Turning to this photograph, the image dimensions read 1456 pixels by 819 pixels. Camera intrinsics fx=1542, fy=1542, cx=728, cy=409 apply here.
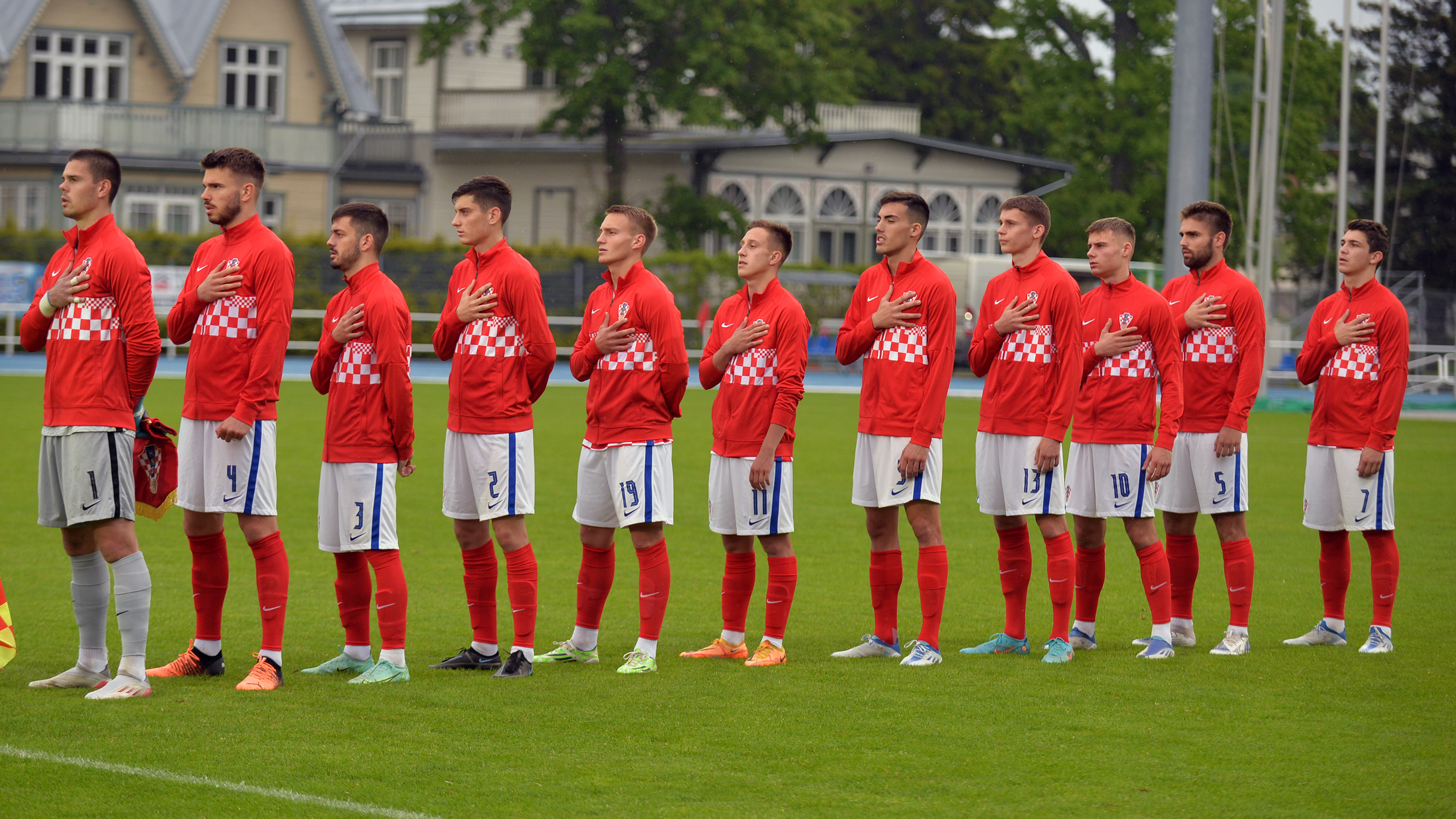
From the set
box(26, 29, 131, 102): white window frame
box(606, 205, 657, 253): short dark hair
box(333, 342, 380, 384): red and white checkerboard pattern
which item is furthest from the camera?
box(26, 29, 131, 102): white window frame

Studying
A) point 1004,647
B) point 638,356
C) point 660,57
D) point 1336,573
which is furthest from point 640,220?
point 660,57

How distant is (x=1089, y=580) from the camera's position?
26.4ft

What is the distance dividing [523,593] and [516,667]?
340mm

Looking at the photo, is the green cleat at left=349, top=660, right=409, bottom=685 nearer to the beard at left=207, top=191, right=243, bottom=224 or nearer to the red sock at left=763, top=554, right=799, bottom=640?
the red sock at left=763, top=554, right=799, bottom=640

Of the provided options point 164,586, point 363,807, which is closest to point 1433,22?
point 164,586

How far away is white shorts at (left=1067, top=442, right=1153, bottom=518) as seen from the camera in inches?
306

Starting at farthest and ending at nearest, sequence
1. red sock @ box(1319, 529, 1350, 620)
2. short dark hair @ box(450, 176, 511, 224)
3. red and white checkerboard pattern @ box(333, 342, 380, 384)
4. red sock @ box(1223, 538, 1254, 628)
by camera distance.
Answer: red sock @ box(1319, 529, 1350, 620), red sock @ box(1223, 538, 1254, 628), short dark hair @ box(450, 176, 511, 224), red and white checkerboard pattern @ box(333, 342, 380, 384)

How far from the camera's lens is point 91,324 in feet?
21.3

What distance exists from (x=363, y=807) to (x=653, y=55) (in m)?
38.9

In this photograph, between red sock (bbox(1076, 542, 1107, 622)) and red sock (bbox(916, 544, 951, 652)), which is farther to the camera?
red sock (bbox(1076, 542, 1107, 622))

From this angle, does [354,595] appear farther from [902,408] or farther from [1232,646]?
[1232,646]

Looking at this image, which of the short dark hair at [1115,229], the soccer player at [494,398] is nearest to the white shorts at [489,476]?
the soccer player at [494,398]

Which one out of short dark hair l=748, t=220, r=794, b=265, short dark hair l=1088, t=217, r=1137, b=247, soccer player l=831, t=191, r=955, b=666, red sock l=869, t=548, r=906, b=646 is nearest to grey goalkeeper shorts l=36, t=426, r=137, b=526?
short dark hair l=748, t=220, r=794, b=265

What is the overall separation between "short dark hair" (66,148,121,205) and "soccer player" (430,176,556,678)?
1.47 meters
